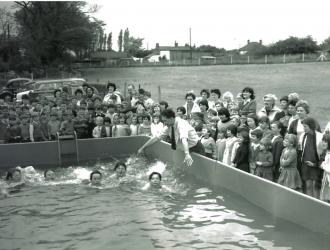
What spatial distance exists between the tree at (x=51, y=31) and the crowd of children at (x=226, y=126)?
3567 cm

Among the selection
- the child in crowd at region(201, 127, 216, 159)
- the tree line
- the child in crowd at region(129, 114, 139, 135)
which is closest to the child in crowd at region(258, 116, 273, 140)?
the child in crowd at region(201, 127, 216, 159)

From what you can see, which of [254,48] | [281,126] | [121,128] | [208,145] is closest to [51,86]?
[121,128]

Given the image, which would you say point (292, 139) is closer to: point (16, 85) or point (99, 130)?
point (99, 130)

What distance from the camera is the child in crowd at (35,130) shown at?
13844mm

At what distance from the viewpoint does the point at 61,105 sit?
1473cm

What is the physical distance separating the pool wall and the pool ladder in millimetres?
142

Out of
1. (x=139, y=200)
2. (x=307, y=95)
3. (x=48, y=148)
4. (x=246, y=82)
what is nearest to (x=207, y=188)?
(x=139, y=200)

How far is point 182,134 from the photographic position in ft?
31.7

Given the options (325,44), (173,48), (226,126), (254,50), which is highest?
(173,48)

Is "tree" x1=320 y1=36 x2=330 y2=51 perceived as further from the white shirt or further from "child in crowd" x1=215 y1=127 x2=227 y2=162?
"child in crowd" x1=215 y1=127 x2=227 y2=162

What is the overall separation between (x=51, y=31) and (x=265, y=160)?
4789 centimetres

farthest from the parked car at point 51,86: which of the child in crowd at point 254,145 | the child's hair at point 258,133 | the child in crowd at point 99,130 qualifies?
the child's hair at point 258,133

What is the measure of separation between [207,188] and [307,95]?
17.7 metres

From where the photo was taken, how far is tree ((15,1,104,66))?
51.2 m
